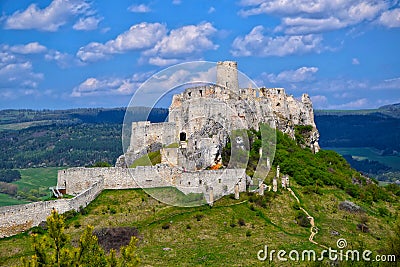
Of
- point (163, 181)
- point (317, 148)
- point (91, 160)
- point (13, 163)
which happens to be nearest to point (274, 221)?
point (163, 181)

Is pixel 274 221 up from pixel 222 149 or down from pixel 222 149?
down

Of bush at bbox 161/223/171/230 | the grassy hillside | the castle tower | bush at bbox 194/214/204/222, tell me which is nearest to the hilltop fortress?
the castle tower

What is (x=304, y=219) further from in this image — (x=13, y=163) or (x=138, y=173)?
(x=13, y=163)

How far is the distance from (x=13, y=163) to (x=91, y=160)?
32.3 metres

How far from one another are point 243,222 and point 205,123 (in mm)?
15280

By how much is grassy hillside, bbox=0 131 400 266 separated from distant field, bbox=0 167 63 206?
82.0 metres

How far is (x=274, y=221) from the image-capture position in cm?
4322

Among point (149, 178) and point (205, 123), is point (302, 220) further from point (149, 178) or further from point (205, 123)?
point (205, 123)

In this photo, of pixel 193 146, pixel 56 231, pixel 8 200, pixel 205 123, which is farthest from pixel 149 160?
pixel 8 200

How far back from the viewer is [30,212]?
39.4 meters

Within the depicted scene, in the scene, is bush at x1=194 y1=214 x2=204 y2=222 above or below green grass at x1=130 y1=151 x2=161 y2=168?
below

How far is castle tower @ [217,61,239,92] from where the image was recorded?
199ft

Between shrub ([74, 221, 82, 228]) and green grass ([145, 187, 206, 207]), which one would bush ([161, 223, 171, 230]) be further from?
shrub ([74, 221, 82, 228])

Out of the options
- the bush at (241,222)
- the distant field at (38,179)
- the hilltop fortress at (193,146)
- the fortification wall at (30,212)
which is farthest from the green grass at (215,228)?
the distant field at (38,179)
